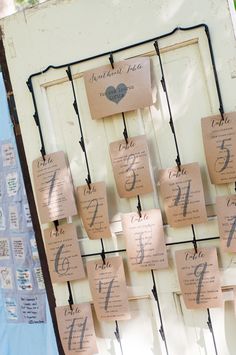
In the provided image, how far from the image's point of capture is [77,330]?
151 cm

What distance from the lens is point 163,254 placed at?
4.57 feet

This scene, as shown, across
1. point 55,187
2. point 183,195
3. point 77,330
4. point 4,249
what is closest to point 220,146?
point 183,195

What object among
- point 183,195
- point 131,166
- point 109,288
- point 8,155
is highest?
point 8,155

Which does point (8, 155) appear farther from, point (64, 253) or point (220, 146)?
point (220, 146)

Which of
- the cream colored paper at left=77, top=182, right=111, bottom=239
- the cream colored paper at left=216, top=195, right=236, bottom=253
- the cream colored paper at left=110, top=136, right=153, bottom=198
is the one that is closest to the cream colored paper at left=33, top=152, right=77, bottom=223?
the cream colored paper at left=77, top=182, right=111, bottom=239

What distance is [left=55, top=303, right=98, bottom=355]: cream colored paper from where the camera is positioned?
1.50m

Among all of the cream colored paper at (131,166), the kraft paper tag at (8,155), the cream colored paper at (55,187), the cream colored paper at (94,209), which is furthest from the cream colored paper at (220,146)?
the kraft paper tag at (8,155)

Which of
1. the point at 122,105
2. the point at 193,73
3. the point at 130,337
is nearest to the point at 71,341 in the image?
the point at 130,337

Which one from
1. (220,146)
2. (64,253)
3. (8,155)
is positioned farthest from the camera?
(8,155)

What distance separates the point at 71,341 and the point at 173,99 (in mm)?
794

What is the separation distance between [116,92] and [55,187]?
0.34m

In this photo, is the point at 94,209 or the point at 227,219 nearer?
the point at 227,219

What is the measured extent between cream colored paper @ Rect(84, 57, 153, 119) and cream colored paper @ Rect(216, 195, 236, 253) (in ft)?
1.10

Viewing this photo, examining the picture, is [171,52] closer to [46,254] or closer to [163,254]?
[163,254]
